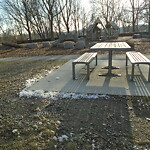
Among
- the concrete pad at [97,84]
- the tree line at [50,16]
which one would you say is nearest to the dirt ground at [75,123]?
the concrete pad at [97,84]

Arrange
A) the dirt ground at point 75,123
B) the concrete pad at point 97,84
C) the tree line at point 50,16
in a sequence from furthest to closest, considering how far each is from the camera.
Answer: the tree line at point 50,16, the concrete pad at point 97,84, the dirt ground at point 75,123

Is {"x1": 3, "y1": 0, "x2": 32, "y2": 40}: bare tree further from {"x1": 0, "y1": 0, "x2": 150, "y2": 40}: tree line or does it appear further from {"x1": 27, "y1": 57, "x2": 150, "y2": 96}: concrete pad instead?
{"x1": 27, "y1": 57, "x2": 150, "y2": 96}: concrete pad

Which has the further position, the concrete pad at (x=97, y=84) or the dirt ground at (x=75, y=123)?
the concrete pad at (x=97, y=84)

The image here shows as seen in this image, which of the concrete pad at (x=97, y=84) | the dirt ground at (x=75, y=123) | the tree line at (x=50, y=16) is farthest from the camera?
the tree line at (x=50, y=16)

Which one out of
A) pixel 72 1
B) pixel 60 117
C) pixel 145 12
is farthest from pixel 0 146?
pixel 72 1

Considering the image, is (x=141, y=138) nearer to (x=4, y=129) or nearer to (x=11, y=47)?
(x=4, y=129)

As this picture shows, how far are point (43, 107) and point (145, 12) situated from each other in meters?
19.7

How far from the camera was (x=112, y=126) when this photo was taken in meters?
2.60

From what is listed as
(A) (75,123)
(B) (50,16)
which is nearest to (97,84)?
(A) (75,123)

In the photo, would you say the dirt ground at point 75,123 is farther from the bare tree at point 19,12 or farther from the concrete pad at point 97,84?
the bare tree at point 19,12

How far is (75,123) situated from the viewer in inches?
108

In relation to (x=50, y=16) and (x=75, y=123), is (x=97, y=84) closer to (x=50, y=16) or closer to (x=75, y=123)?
(x=75, y=123)

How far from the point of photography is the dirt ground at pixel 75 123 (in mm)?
2250

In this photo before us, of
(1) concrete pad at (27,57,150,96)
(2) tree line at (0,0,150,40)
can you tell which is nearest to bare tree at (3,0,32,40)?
(2) tree line at (0,0,150,40)
